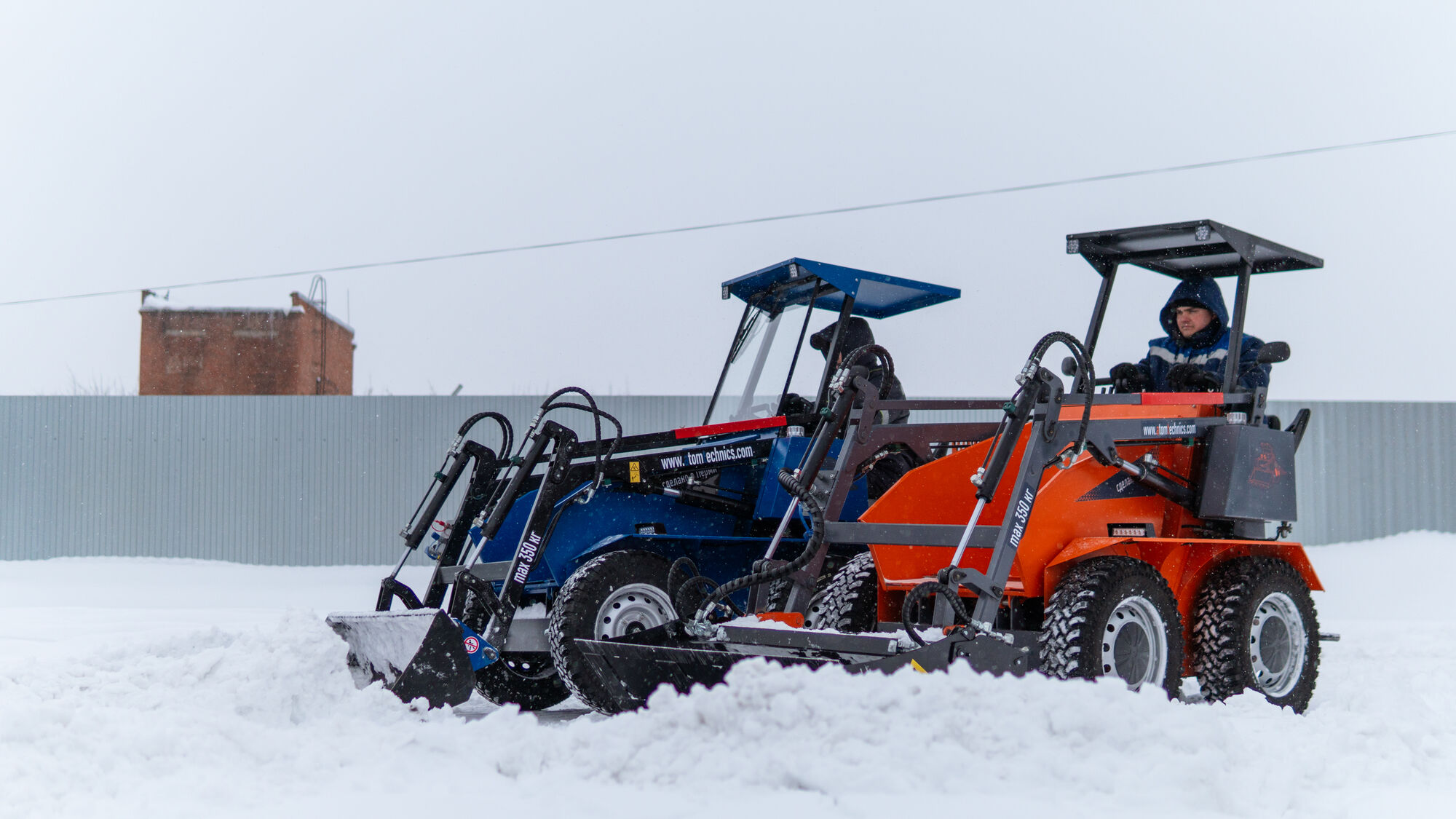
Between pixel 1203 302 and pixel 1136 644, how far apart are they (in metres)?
2.40

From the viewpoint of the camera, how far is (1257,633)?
601 cm

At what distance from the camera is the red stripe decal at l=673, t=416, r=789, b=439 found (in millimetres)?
7316

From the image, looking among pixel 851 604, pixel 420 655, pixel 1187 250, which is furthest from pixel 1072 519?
pixel 420 655

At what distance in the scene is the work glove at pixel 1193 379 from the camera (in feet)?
20.9

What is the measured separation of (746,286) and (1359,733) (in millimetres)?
4550

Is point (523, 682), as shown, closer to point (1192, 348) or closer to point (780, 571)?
point (780, 571)

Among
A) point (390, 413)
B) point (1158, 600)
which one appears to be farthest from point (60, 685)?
point (390, 413)

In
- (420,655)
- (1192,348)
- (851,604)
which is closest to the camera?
(420,655)

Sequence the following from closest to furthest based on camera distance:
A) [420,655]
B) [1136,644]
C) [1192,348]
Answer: [1136,644] < [420,655] < [1192,348]

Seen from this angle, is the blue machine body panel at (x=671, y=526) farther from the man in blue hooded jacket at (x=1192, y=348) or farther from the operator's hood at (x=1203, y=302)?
the operator's hood at (x=1203, y=302)

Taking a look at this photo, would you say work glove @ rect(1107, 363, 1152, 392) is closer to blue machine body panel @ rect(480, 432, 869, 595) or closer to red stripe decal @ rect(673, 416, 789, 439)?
blue machine body panel @ rect(480, 432, 869, 595)

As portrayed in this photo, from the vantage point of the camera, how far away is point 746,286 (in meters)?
8.05

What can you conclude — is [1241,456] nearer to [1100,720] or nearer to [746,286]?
[1100,720]

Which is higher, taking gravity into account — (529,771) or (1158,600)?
(1158,600)
